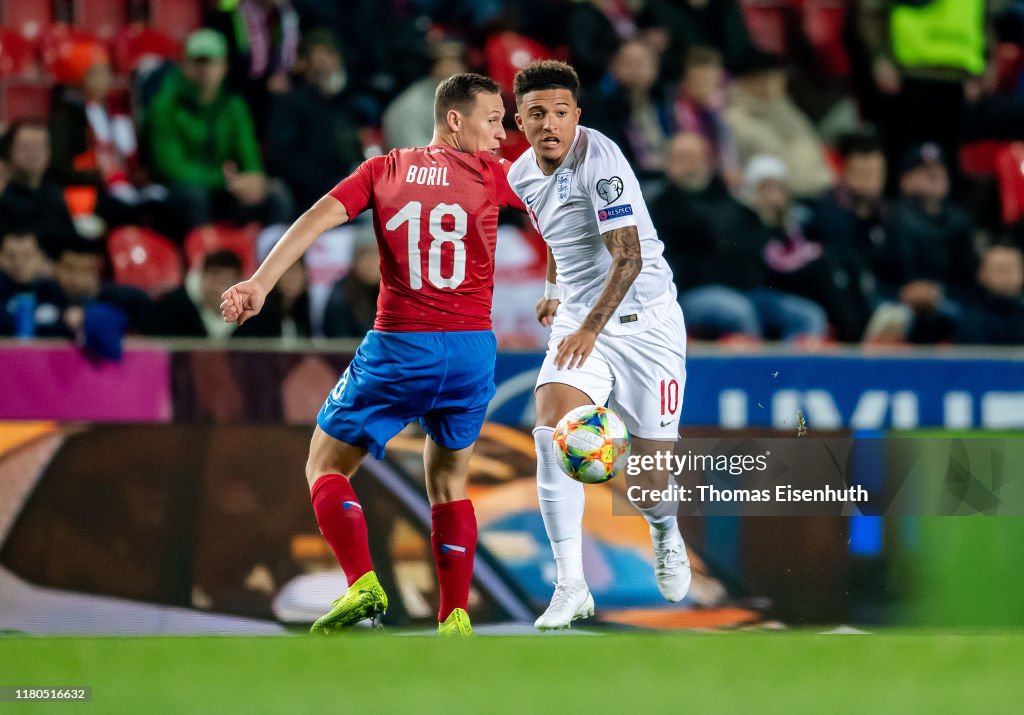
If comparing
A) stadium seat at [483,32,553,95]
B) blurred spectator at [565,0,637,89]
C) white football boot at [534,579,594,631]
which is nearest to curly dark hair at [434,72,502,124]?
white football boot at [534,579,594,631]

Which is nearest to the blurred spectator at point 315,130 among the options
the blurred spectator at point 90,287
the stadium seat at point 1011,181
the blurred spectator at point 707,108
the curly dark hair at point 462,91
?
the blurred spectator at point 90,287

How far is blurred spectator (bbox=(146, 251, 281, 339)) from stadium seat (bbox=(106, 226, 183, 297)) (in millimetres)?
695

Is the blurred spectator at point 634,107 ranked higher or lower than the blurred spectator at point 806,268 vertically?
higher

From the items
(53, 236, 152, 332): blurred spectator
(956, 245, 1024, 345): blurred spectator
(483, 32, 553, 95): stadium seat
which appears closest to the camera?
(53, 236, 152, 332): blurred spectator

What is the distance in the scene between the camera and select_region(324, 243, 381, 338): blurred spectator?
7023 millimetres

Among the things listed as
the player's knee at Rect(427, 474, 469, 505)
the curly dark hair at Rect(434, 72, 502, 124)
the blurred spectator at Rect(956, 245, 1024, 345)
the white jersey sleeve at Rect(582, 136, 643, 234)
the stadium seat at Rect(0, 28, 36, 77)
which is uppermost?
the stadium seat at Rect(0, 28, 36, 77)

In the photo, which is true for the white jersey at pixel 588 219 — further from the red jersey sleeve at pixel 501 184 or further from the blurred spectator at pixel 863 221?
the blurred spectator at pixel 863 221

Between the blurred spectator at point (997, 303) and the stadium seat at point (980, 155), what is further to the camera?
the stadium seat at point (980, 155)

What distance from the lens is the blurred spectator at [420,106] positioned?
7.91 meters

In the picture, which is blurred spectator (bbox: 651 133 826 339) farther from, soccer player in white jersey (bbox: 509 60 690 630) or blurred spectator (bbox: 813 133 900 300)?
soccer player in white jersey (bbox: 509 60 690 630)

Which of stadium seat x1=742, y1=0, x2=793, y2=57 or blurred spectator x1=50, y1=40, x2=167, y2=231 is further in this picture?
stadium seat x1=742, y1=0, x2=793, y2=57

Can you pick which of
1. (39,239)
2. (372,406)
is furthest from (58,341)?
(372,406)

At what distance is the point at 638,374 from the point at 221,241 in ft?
9.99

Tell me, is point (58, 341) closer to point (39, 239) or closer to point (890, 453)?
point (39, 239)
